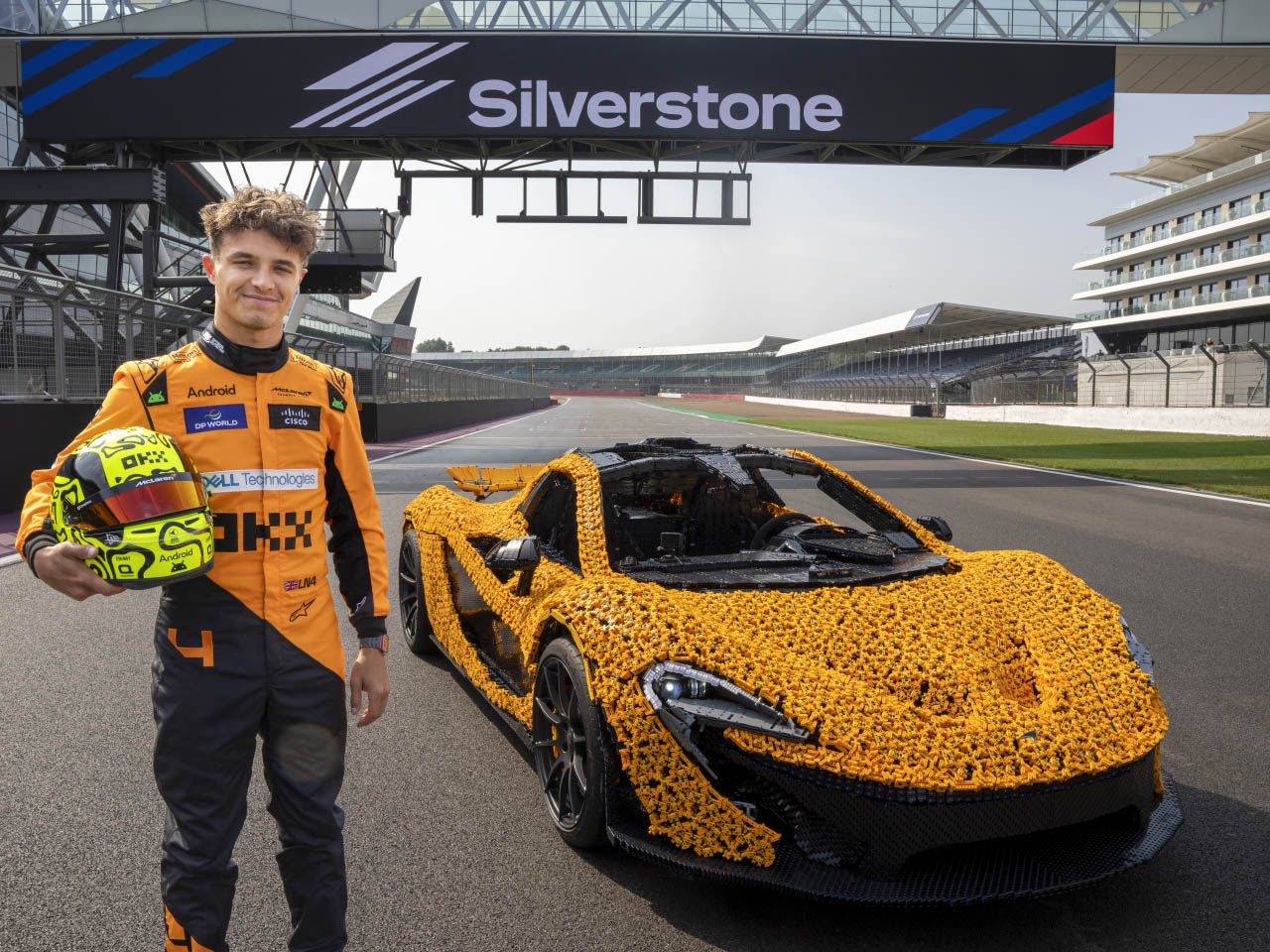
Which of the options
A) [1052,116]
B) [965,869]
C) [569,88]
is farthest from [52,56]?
[965,869]

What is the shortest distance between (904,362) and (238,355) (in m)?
89.2

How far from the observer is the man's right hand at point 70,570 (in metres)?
1.83

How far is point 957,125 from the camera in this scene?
17.8m

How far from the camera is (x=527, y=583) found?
12.5ft

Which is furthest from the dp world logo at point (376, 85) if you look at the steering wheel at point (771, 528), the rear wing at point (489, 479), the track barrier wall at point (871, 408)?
the track barrier wall at point (871, 408)

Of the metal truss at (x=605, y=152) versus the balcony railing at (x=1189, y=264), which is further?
the balcony railing at (x=1189, y=264)

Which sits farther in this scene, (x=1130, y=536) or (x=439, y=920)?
(x=1130, y=536)

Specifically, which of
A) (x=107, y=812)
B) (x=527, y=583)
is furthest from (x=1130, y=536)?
(x=107, y=812)

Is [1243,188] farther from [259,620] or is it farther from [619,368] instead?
[619,368]

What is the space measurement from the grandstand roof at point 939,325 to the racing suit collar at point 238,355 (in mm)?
59111

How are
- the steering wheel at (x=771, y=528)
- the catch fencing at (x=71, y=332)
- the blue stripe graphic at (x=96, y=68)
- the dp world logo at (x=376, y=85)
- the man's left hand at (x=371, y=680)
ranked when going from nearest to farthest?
the man's left hand at (x=371, y=680), the steering wheel at (x=771, y=528), the catch fencing at (x=71, y=332), the dp world logo at (x=376, y=85), the blue stripe graphic at (x=96, y=68)

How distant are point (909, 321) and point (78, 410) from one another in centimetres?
5686

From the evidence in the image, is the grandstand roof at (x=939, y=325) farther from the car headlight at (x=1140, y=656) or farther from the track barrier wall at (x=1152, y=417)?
the car headlight at (x=1140, y=656)

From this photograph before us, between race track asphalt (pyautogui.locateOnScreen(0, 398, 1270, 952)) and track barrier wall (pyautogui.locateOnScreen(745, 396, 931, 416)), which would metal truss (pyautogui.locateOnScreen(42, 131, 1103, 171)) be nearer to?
race track asphalt (pyautogui.locateOnScreen(0, 398, 1270, 952))
